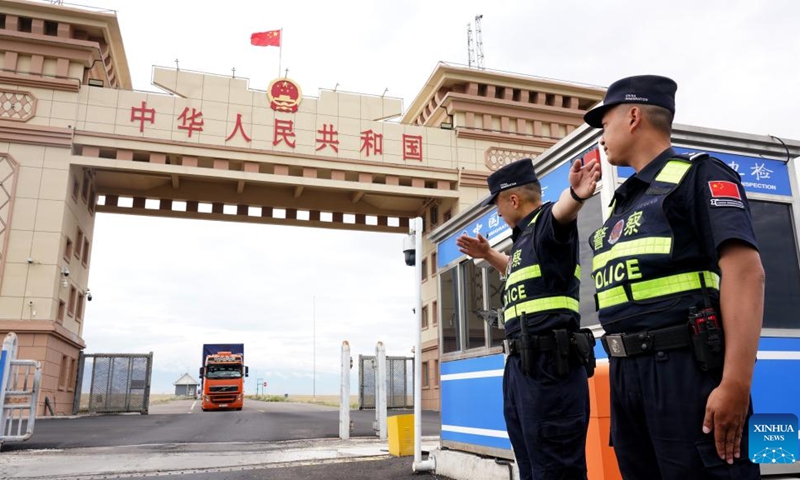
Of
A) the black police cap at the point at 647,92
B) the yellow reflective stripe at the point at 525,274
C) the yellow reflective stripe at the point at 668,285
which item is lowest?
the yellow reflective stripe at the point at 668,285

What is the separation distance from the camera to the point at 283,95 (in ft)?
92.3

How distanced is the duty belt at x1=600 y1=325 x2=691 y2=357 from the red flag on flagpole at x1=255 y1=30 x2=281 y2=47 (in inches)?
1212

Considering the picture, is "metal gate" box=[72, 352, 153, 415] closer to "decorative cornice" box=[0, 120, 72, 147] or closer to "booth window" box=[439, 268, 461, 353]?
"decorative cornice" box=[0, 120, 72, 147]

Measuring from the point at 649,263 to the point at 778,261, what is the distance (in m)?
3.97

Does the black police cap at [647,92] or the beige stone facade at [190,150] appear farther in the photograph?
the beige stone facade at [190,150]

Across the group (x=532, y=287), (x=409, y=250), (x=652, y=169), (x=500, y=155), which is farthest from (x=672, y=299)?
(x=500, y=155)

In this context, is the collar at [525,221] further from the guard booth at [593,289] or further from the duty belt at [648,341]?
the duty belt at [648,341]

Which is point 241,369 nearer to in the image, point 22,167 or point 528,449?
point 22,167

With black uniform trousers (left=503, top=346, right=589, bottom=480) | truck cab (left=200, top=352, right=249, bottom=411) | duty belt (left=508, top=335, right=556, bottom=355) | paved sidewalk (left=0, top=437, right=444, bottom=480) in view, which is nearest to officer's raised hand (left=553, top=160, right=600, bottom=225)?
duty belt (left=508, top=335, right=556, bottom=355)

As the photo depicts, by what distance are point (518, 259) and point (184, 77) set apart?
2710 cm

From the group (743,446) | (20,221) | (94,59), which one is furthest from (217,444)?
(94,59)

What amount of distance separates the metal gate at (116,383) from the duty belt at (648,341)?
27303mm

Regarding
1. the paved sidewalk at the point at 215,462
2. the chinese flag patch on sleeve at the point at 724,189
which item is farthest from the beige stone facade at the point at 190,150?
the chinese flag patch on sleeve at the point at 724,189

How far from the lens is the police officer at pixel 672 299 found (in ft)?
6.58
